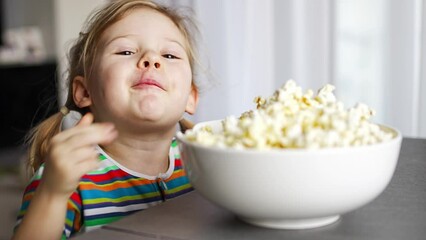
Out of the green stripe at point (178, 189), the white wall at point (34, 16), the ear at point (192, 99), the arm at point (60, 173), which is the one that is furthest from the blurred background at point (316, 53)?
the white wall at point (34, 16)

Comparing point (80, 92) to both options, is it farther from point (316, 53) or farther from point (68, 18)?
point (68, 18)

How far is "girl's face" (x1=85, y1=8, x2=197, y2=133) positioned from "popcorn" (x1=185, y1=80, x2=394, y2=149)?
473 mm

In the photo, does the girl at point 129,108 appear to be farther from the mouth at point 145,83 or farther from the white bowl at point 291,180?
the white bowl at point 291,180

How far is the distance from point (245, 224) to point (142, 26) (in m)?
0.68

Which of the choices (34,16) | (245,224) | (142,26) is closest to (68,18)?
(34,16)

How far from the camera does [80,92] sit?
1.46m

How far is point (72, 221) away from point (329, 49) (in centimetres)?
186

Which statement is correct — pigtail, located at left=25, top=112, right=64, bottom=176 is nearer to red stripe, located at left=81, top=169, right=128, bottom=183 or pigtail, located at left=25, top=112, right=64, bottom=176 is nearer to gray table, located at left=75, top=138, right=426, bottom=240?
red stripe, located at left=81, top=169, right=128, bottom=183

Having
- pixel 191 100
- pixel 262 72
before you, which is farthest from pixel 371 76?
pixel 191 100

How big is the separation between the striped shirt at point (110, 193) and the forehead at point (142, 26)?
9.6 inches

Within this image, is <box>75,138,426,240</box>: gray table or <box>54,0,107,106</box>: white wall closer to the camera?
<box>75,138,426,240</box>: gray table

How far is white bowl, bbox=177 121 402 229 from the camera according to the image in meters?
0.70

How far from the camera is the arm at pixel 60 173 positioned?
34.5 inches

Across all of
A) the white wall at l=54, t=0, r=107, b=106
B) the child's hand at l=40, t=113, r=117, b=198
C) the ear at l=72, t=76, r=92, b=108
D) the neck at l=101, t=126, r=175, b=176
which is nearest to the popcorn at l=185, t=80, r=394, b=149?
the child's hand at l=40, t=113, r=117, b=198
